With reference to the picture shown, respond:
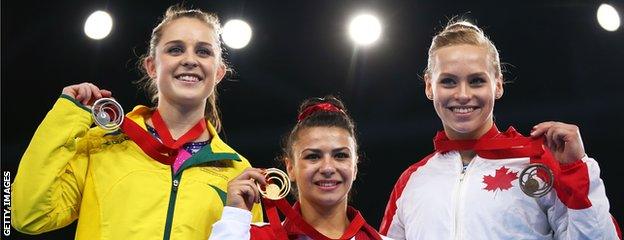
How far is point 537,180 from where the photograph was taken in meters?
2.57

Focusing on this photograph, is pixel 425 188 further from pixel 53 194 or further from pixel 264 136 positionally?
pixel 264 136

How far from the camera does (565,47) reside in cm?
532

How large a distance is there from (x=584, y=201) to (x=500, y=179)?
39 centimetres

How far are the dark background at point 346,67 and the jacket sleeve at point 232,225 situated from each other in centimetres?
302

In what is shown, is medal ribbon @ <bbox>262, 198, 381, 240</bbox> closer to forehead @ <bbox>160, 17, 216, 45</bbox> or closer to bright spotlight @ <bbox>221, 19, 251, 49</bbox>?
forehead @ <bbox>160, 17, 216, 45</bbox>

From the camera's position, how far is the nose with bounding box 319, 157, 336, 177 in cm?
275

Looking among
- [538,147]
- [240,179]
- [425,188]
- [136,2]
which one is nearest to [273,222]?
[240,179]

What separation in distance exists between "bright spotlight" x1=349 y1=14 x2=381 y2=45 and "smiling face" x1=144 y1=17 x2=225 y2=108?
98.9 inches


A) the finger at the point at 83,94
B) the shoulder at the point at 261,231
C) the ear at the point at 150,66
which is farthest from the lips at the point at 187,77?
the shoulder at the point at 261,231

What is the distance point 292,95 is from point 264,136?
0.47 m

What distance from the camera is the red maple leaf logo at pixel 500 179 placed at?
9.20ft

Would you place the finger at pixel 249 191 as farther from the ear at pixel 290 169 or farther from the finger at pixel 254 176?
the ear at pixel 290 169

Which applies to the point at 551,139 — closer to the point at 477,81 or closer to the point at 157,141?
the point at 477,81

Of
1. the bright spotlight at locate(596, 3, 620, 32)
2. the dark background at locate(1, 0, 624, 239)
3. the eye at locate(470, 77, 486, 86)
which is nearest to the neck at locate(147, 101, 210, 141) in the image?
the eye at locate(470, 77, 486, 86)
